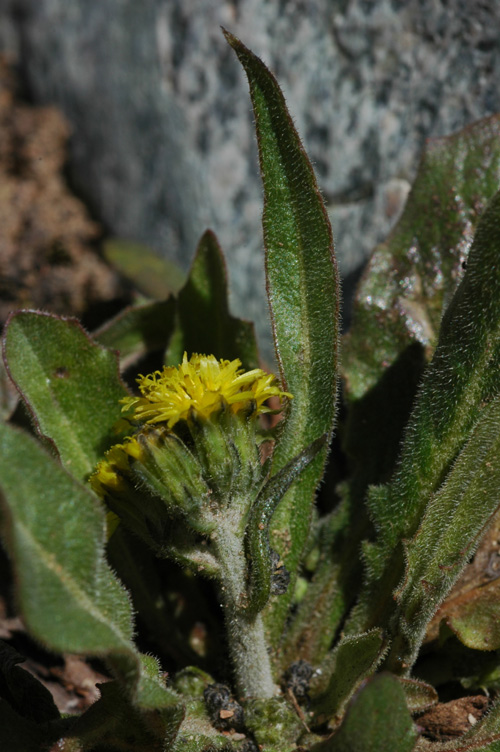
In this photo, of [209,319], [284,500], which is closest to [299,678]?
[284,500]

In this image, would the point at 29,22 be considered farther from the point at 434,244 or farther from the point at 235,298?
the point at 434,244

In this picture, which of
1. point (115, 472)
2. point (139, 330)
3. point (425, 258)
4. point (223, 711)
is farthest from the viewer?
point (139, 330)

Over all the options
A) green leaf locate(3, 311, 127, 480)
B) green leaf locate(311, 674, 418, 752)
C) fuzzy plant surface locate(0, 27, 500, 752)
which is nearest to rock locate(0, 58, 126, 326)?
fuzzy plant surface locate(0, 27, 500, 752)

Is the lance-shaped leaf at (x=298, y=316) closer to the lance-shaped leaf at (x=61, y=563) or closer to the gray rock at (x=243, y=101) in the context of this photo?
the lance-shaped leaf at (x=61, y=563)

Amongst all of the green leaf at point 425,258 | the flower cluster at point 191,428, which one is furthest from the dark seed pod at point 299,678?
the green leaf at point 425,258

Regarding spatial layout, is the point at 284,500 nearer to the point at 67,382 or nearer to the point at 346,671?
the point at 346,671

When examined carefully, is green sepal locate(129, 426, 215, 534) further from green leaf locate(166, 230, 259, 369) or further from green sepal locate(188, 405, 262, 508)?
green leaf locate(166, 230, 259, 369)

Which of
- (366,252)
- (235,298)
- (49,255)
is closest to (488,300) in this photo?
(366,252)
